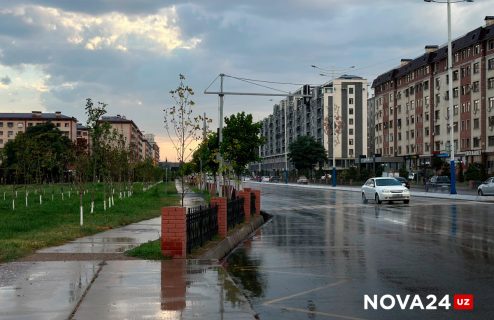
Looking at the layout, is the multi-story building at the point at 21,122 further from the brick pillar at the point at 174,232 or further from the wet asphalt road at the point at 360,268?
the brick pillar at the point at 174,232

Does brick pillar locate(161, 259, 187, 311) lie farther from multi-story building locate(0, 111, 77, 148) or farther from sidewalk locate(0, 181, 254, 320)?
multi-story building locate(0, 111, 77, 148)

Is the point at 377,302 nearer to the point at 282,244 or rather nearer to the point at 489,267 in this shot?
the point at 489,267

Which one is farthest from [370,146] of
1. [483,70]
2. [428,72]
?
[483,70]

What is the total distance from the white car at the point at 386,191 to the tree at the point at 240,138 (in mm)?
11632

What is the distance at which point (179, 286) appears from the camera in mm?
8930

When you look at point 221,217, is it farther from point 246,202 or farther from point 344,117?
point 344,117

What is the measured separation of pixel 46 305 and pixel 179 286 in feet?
6.65

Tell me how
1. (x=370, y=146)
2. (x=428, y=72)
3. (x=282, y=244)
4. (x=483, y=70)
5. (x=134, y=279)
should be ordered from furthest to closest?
(x=370, y=146)
(x=428, y=72)
(x=483, y=70)
(x=282, y=244)
(x=134, y=279)

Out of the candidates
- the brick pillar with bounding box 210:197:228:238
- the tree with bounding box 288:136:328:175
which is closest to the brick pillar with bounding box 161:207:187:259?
the brick pillar with bounding box 210:197:228:238

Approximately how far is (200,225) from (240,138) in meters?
13.0

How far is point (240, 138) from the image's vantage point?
85.7 feet

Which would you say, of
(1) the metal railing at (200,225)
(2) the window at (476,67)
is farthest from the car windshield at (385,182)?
(2) the window at (476,67)

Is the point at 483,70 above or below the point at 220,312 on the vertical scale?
above

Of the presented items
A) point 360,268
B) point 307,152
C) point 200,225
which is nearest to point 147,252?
point 200,225
